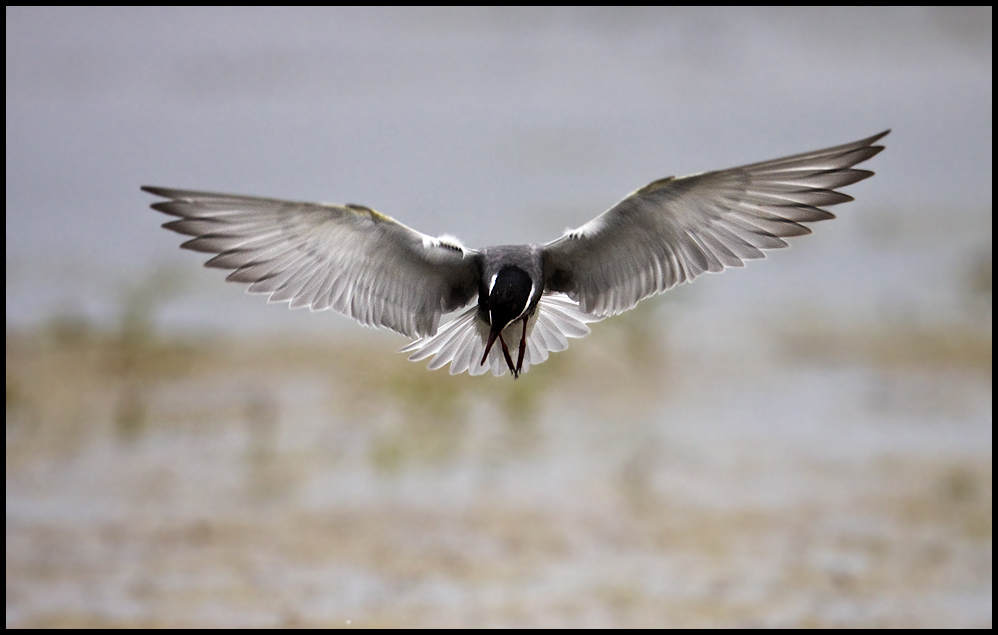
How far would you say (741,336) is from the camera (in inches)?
452

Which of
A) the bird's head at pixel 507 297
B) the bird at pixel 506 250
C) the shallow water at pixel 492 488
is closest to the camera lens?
the bird's head at pixel 507 297

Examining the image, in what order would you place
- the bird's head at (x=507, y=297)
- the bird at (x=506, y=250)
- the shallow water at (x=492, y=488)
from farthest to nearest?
the shallow water at (x=492, y=488) < the bird at (x=506, y=250) < the bird's head at (x=507, y=297)

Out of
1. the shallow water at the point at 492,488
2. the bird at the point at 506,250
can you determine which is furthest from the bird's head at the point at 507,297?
the shallow water at the point at 492,488

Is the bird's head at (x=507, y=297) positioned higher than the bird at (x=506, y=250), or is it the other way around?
the bird at (x=506, y=250)

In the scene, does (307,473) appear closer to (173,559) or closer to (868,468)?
(173,559)

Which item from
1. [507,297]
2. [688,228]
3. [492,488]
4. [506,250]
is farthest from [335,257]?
[492,488]

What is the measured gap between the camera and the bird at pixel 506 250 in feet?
15.0

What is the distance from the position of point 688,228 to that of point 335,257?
4.12 feet

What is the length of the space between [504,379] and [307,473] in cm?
167

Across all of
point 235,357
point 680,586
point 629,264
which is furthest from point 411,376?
point 629,264

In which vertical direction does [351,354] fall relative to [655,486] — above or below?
above

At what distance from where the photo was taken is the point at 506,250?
4.72 metres

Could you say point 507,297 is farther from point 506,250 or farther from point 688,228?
point 688,228

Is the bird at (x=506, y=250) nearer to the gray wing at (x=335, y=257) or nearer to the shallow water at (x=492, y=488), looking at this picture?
the gray wing at (x=335, y=257)
